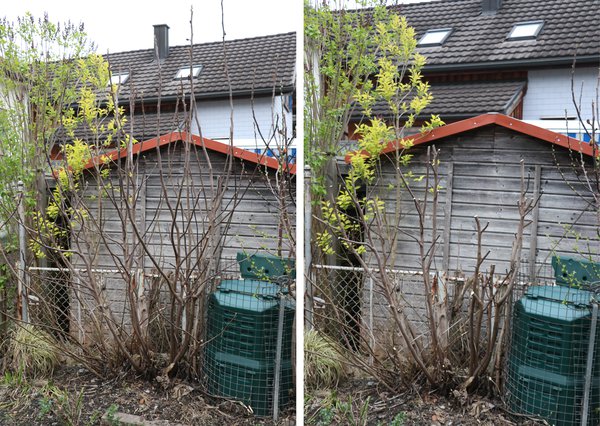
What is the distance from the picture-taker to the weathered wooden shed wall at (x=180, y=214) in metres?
1.57

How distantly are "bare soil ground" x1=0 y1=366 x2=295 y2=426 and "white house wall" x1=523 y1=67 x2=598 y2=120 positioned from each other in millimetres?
1144

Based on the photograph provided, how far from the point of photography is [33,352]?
5.64 ft

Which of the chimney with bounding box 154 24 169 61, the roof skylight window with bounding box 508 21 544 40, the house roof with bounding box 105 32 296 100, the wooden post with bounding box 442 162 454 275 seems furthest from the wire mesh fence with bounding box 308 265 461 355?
the chimney with bounding box 154 24 169 61

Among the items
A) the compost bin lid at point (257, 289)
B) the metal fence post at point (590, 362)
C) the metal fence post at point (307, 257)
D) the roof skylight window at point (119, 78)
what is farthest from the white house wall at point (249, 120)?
the metal fence post at point (590, 362)

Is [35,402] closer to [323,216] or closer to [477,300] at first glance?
[323,216]

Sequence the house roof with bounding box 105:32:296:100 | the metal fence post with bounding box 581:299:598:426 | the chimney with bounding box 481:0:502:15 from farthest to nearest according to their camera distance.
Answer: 1. the house roof with bounding box 105:32:296:100
2. the chimney with bounding box 481:0:502:15
3. the metal fence post with bounding box 581:299:598:426

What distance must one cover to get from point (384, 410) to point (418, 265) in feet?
1.47

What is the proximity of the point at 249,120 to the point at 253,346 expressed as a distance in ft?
2.27

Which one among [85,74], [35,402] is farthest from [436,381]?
[85,74]

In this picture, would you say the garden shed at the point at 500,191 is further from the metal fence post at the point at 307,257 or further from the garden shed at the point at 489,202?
the metal fence post at the point at 307,257

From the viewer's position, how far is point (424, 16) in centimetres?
146

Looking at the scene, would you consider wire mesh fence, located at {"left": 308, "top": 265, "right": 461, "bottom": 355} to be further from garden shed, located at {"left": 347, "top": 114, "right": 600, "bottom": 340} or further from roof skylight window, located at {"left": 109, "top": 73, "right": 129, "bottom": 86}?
roof skylight window, located at {"left": 109, "top": 73, "right": 129, "bottom": 86}

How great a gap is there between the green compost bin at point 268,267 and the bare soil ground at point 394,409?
39 cm

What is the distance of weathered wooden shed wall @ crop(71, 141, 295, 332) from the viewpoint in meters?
1.57
